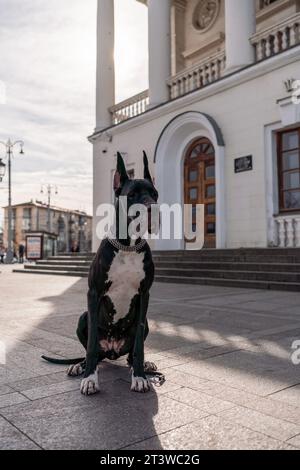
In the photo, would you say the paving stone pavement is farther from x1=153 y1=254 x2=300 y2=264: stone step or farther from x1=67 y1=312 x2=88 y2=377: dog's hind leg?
x1=153 y1=254 x2=300 y2=264: stone step

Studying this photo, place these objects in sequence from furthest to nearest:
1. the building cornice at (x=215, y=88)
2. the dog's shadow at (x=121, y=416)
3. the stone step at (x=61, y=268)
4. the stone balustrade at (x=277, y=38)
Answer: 1. the stone step at (x=61, y=268)
2. the stone balustrade at (x=277, y=38)
3. the building cornice at (x=215, y=88)
4. the dog's shadow at (x=121, y=416)

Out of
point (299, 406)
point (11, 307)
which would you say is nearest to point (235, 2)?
point (11, 307)

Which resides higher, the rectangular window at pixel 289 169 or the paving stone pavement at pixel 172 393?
the rectangular window at pixel 289 169

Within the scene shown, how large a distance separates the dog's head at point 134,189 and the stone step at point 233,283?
7.08 meters

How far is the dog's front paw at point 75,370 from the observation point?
3379mm

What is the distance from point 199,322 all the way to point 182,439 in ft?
11.9

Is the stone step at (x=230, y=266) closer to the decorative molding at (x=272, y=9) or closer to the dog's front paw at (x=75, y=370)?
the dog's front paw at (x=75, y=370)

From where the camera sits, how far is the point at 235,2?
13.9 metres

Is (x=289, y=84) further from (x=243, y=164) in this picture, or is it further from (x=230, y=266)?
(x=230, y=266)

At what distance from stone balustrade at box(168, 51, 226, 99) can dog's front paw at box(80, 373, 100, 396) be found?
13627 millimetres

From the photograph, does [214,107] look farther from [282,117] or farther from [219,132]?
[282,117]

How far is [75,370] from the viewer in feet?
11.1

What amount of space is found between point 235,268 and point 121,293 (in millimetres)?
8550

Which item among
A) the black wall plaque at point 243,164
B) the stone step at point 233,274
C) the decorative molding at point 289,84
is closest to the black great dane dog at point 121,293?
the stone step at point 233,274
